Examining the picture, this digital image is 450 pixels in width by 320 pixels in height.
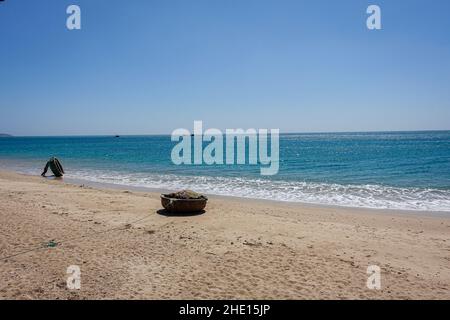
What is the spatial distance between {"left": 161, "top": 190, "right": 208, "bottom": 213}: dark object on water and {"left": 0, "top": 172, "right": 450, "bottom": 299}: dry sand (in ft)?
1.56

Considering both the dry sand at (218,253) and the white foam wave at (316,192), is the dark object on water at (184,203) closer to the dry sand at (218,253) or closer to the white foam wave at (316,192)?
the dry sand at (218,253)

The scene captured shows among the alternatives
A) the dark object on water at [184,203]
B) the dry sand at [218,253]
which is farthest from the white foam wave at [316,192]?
the dark object on water at [184,203]

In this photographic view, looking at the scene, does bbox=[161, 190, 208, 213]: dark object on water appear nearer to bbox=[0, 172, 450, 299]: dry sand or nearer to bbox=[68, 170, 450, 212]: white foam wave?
bbox=[0, 172, 450, 299]: dry sand

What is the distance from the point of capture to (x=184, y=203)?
36.4 ft

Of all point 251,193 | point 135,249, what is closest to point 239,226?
point 135,249

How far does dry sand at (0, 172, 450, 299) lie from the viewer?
5.51 meters

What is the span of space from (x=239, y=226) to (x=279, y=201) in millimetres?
5872

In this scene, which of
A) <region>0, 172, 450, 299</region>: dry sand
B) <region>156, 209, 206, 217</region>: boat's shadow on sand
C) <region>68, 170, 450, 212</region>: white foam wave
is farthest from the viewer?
<region>68, 170, 450, 212</region>: white foam wave

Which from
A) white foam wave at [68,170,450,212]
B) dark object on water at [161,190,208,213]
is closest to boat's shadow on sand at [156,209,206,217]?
dark object on water at [161,190,208,213]

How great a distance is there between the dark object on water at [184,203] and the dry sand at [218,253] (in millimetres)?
476

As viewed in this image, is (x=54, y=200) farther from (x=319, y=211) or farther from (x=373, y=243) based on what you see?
(x=373, y=243)

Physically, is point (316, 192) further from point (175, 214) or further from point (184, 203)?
point (175, 214)

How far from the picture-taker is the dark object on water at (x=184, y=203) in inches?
437

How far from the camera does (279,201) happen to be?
1512 cm
